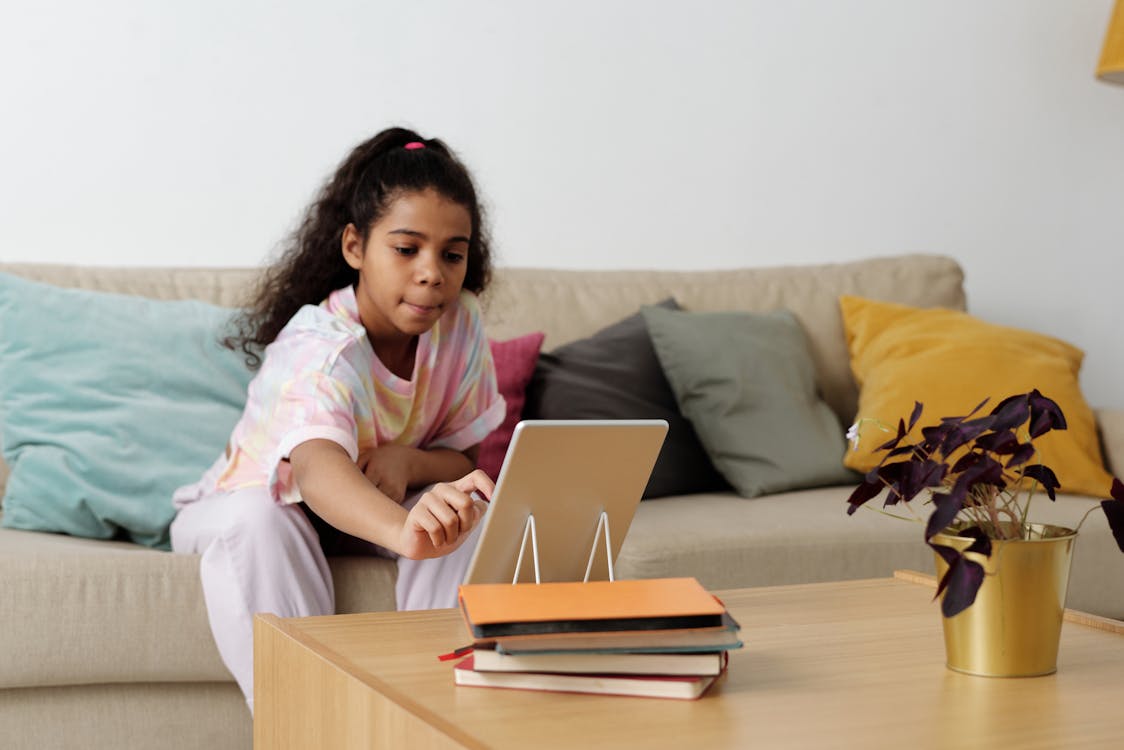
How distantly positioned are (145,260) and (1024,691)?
1.95 meters

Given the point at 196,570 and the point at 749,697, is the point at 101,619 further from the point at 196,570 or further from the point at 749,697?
the point at 749,697

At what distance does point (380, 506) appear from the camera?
4.58 feet

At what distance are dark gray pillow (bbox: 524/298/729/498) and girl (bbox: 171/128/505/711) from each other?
34 cm

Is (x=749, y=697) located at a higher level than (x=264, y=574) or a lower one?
higher

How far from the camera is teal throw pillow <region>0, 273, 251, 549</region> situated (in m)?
1.91

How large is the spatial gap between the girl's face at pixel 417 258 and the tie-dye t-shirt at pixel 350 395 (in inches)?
2.8

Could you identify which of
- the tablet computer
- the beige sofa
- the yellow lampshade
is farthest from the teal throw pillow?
the yellow lampshade

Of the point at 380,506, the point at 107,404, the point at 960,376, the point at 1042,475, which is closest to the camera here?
the point at 1042,475

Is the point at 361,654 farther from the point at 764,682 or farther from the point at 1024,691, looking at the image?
the point at 1024,691

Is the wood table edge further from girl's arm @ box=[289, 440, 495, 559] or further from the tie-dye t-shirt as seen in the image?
the tie-dye t-shirt

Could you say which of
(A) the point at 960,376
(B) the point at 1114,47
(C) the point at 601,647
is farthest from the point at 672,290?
(C) the point at 601,647

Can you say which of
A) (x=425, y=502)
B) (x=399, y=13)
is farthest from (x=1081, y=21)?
(x=425, y=502)

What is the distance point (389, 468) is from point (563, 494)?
674 mm

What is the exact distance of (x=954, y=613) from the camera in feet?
3.10
